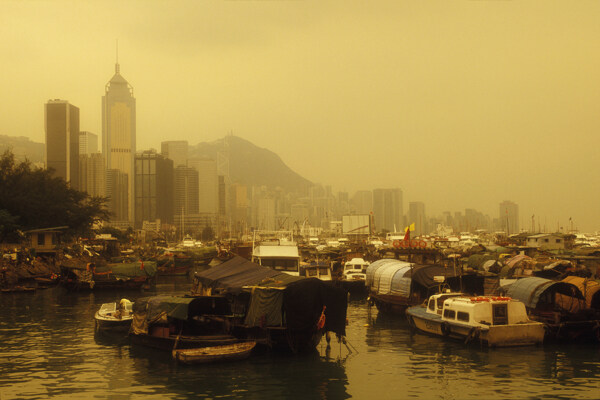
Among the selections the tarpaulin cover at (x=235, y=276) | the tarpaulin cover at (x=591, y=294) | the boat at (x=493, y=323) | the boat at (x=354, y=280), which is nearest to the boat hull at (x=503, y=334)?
the boat at (x=493, y=323)

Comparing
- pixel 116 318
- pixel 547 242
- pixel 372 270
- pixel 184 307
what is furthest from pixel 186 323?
pixel 547 242

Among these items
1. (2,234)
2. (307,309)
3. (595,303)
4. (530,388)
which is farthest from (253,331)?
(2,234)

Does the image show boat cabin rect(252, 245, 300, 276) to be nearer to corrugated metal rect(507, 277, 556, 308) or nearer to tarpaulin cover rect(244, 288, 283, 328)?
corrugated metal rect(507, 277, 556, 308)

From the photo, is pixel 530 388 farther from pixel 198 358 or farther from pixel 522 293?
pixel 198 358

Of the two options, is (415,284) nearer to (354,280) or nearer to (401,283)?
(401,283)

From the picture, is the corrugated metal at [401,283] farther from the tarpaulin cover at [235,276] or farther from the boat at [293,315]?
the boat at [293,315]
